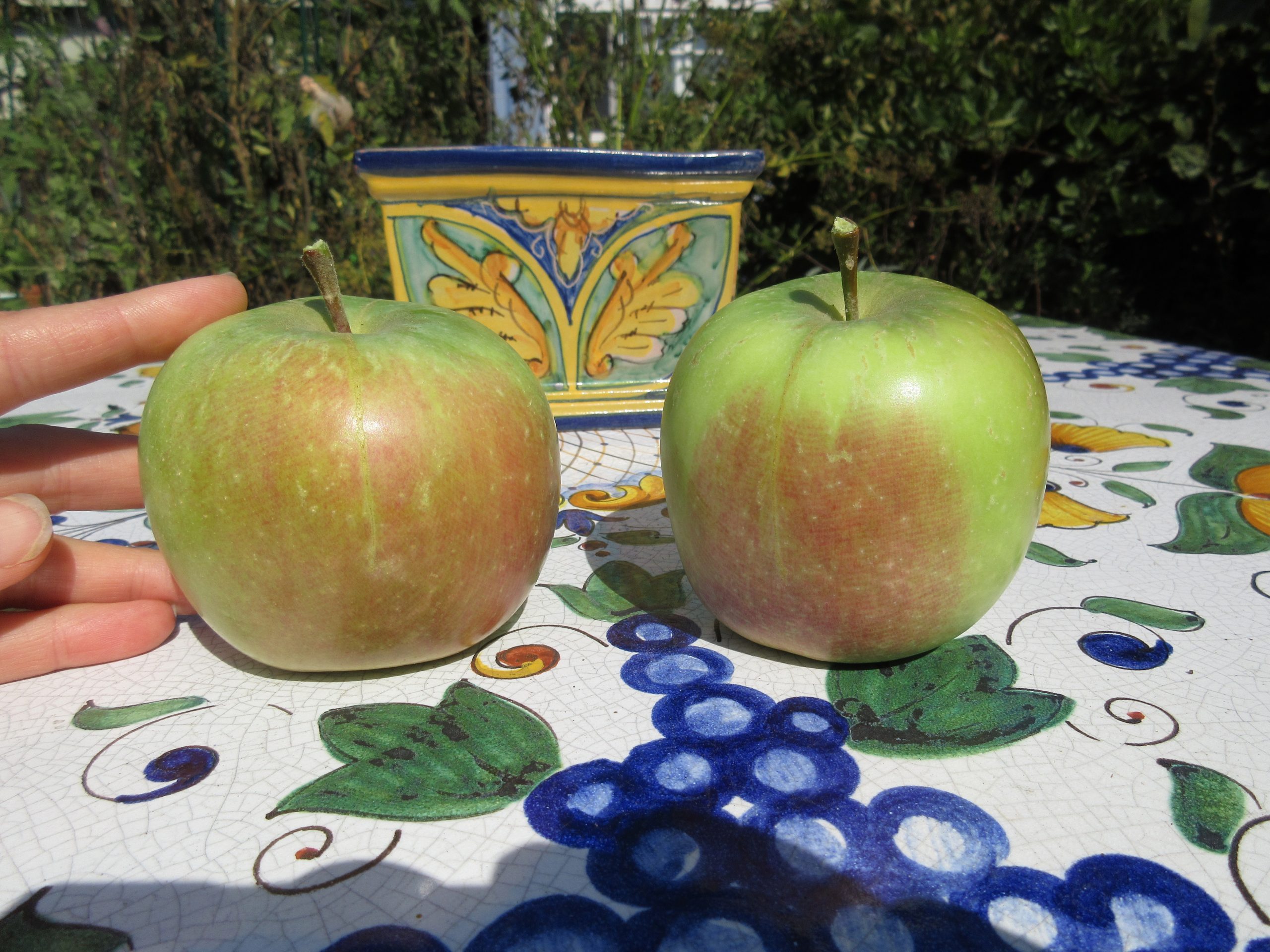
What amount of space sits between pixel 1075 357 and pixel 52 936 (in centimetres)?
305

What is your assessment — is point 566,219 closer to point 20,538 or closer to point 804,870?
Result: point 20,538

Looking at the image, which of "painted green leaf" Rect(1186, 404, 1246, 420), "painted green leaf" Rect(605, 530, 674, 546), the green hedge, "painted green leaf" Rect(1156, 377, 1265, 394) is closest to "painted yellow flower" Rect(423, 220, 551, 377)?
"painted green leaf" Rect(605, 530, 674, 546)

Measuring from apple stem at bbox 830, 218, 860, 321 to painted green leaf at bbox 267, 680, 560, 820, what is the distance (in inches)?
26.1

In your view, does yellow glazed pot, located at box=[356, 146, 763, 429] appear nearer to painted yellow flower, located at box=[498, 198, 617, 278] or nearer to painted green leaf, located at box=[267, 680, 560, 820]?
painted yellow flower, located at box=[498, 198, 617, 278]

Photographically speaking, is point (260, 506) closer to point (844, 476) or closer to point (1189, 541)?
point (844, 476)

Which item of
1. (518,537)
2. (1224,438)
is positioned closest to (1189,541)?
(1224,438)

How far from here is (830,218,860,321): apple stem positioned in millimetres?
1095

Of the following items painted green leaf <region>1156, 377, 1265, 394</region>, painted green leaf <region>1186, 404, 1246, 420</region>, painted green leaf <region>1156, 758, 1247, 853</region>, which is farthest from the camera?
painted green leaf <region>1156, 377, 1265, 394</region>

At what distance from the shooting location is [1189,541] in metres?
1.51

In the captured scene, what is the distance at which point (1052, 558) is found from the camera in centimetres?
146

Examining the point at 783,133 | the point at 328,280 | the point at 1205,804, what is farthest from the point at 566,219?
the point at 783,133

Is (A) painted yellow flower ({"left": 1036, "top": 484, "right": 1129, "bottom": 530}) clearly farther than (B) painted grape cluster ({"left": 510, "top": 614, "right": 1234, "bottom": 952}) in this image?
Yes

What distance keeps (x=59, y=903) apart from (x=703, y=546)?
766mm

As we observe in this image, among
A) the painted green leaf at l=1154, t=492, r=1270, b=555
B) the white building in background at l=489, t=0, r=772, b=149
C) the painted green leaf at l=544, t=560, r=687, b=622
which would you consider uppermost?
the white building in background at l=489, t=0, r=772, b=149
